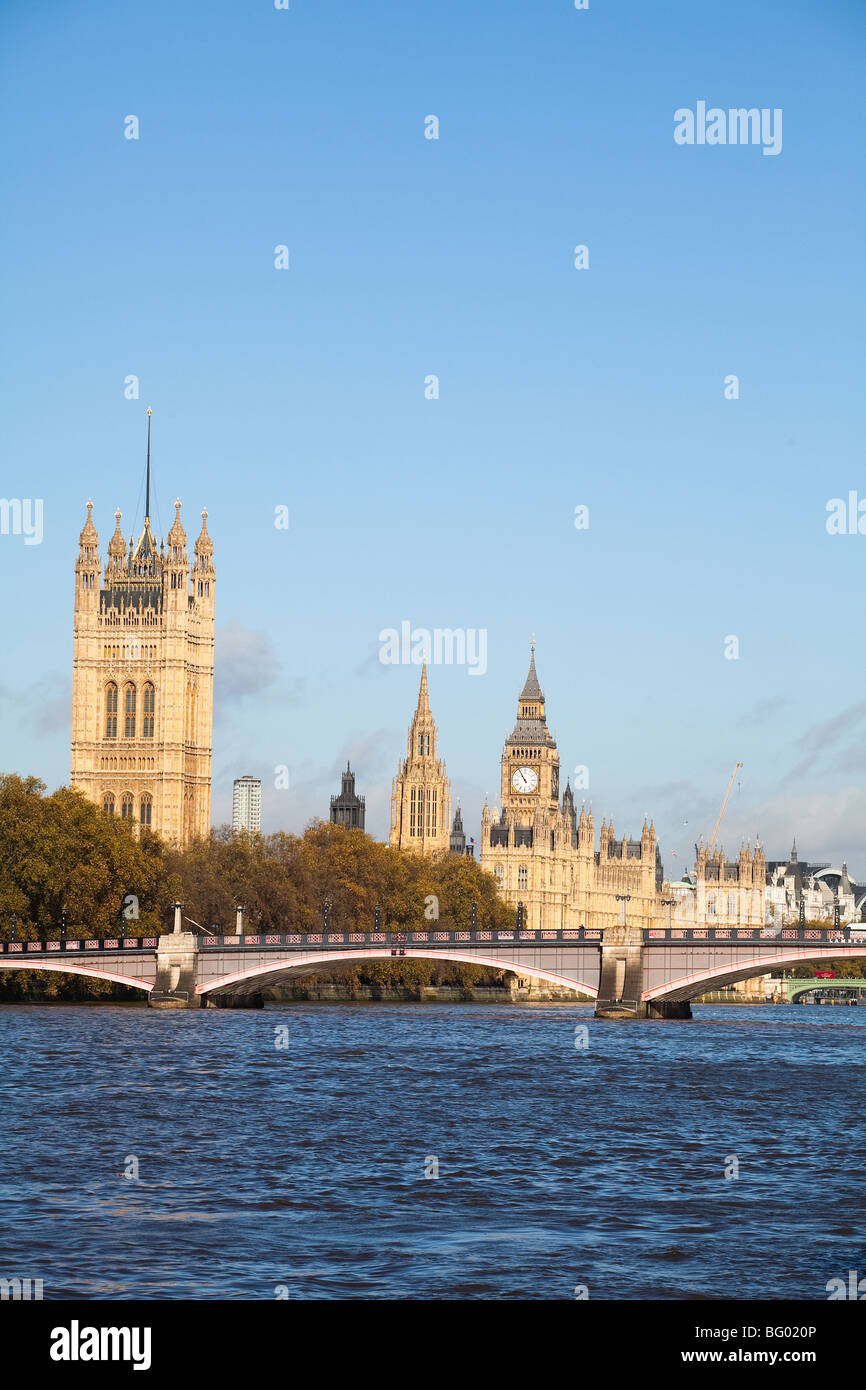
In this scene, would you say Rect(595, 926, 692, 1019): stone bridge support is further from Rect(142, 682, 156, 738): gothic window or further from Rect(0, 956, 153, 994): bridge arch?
Rect(142, 682, 156, 738): gothic window

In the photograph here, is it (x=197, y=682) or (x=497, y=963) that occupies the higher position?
(x=197, y=682)

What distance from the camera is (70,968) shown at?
9475 centimetres

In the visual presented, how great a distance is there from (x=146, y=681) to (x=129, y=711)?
2.95 metres

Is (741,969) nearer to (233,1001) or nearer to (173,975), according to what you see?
(233,1001)

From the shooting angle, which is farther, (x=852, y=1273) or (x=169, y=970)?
(x=169, y=970)

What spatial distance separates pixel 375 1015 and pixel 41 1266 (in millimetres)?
80008

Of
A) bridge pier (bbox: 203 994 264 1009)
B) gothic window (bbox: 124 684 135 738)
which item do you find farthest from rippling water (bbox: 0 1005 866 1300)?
gothic window (bbox: 124 684 135 738)

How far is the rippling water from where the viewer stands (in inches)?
1067

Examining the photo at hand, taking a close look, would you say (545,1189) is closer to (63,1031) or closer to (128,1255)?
(128,1255)

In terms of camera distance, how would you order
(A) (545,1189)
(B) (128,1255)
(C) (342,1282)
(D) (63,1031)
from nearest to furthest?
(C) (342,1282) → (B) (128,1255) → (A) (545,1189) → (D) (63,1031)

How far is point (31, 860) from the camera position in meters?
103

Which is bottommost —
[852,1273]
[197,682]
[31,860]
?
[852,1273]

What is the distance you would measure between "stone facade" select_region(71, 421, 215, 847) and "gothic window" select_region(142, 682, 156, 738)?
85 millimetres
